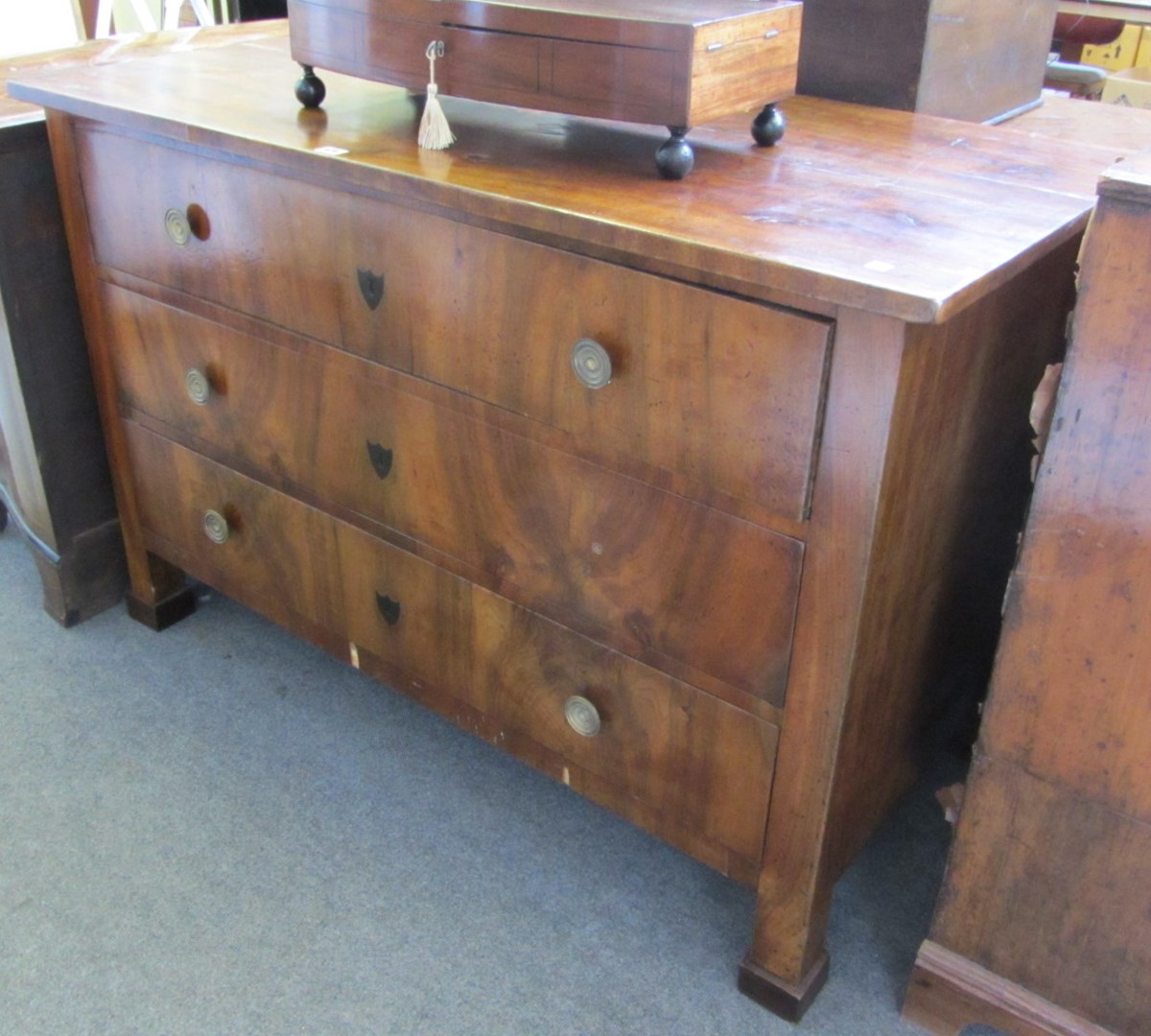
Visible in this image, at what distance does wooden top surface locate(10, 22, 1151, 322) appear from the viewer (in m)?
0.86

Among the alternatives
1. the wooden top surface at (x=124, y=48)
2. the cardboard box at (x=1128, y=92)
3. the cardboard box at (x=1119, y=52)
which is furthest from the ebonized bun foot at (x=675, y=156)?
the cardboard box at (x=1119, y=52)

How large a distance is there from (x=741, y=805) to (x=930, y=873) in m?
0.40

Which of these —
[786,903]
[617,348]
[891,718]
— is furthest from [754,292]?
[786,903]

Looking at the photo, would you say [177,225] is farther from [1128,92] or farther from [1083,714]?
[1128,92]

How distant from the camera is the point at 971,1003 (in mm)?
1147

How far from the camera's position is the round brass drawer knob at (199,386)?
1417 mm

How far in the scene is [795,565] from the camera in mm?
977

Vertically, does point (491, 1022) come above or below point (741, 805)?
below

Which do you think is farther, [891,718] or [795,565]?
[891,718]

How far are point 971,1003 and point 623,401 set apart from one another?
699 mm

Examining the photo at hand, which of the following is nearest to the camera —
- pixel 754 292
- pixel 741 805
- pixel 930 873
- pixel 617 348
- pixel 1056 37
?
pixel 754 292

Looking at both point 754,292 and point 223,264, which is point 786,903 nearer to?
point 754,292

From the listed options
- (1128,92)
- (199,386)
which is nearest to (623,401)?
(199,386)

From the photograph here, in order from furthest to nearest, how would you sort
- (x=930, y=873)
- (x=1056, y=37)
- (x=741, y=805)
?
(x=1056, y=37), (x=930, y=873), (x=741, y=805)
